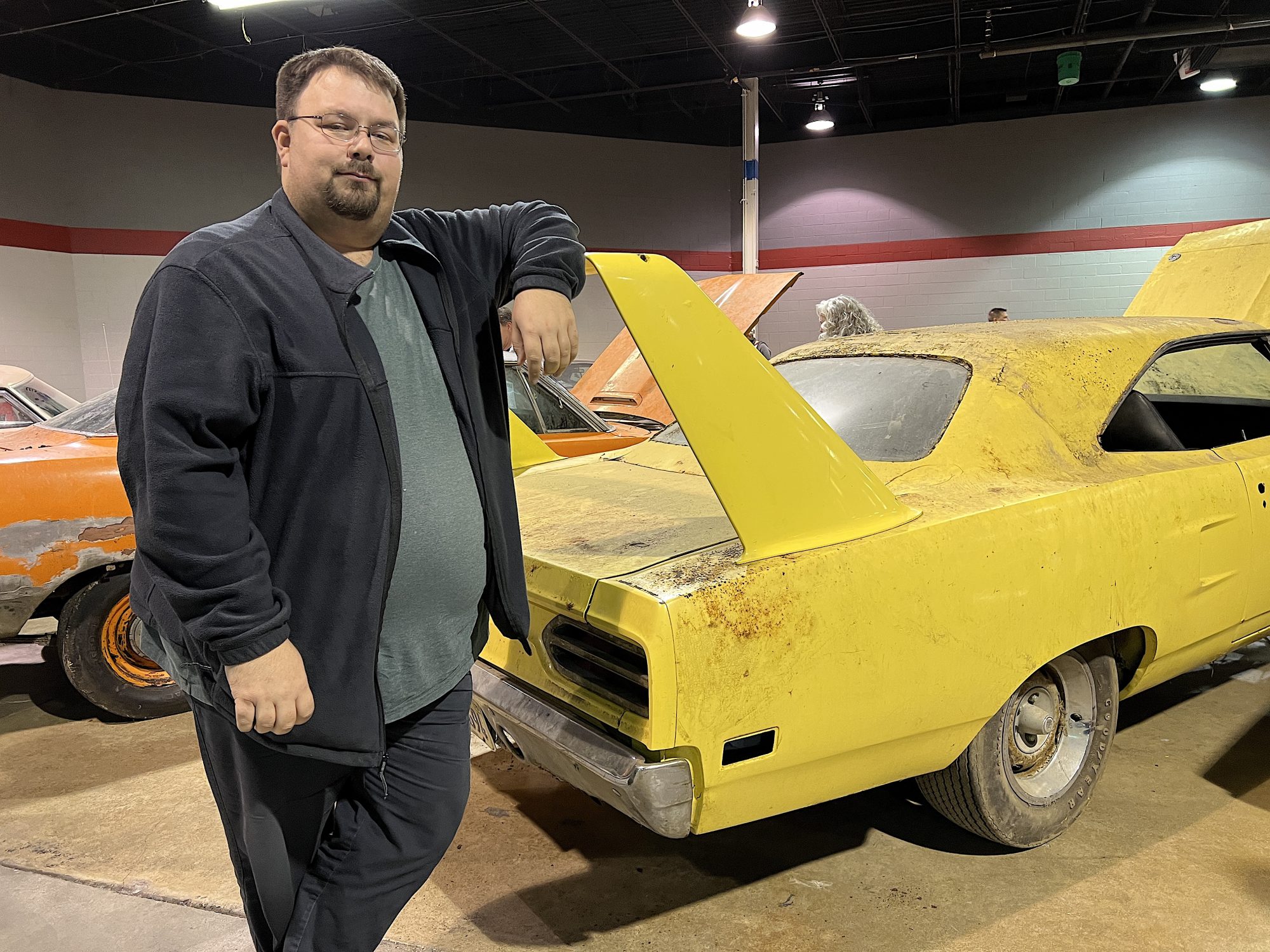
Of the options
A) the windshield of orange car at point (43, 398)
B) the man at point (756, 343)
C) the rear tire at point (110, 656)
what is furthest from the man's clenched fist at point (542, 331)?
the windshield of orange car at point (43, 398)

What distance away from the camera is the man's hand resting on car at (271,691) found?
4.31 feet

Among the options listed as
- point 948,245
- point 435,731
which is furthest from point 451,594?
point 948,245

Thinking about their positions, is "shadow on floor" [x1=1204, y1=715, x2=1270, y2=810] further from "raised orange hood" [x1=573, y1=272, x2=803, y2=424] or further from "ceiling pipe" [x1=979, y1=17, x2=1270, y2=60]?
"ceiling pipe" [x1=979, y1=17, x2=1270, y2=60]

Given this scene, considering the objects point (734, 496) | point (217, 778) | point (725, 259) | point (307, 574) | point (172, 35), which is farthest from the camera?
point (725, 259)

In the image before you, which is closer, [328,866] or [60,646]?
[328,866]

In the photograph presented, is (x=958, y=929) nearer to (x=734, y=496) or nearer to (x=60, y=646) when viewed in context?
(x=734, y=496)

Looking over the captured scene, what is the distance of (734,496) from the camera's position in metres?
1.98

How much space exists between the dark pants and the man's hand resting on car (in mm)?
186

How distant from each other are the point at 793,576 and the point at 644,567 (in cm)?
33

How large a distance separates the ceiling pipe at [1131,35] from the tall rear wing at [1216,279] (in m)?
6.24

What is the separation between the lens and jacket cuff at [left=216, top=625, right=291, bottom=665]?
129cm

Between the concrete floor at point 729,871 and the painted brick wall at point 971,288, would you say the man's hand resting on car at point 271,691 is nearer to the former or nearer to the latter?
the concrete floor at point 729,871

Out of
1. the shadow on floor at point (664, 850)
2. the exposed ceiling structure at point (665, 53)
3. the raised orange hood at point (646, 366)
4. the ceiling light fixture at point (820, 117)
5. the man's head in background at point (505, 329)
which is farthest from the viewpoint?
the ceiling light fixture at point (820, 117)

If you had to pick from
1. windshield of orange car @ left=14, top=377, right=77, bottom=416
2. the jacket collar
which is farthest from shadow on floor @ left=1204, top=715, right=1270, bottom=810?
windshield of orange car @ left=14, top=377, right=77, bottom=416
